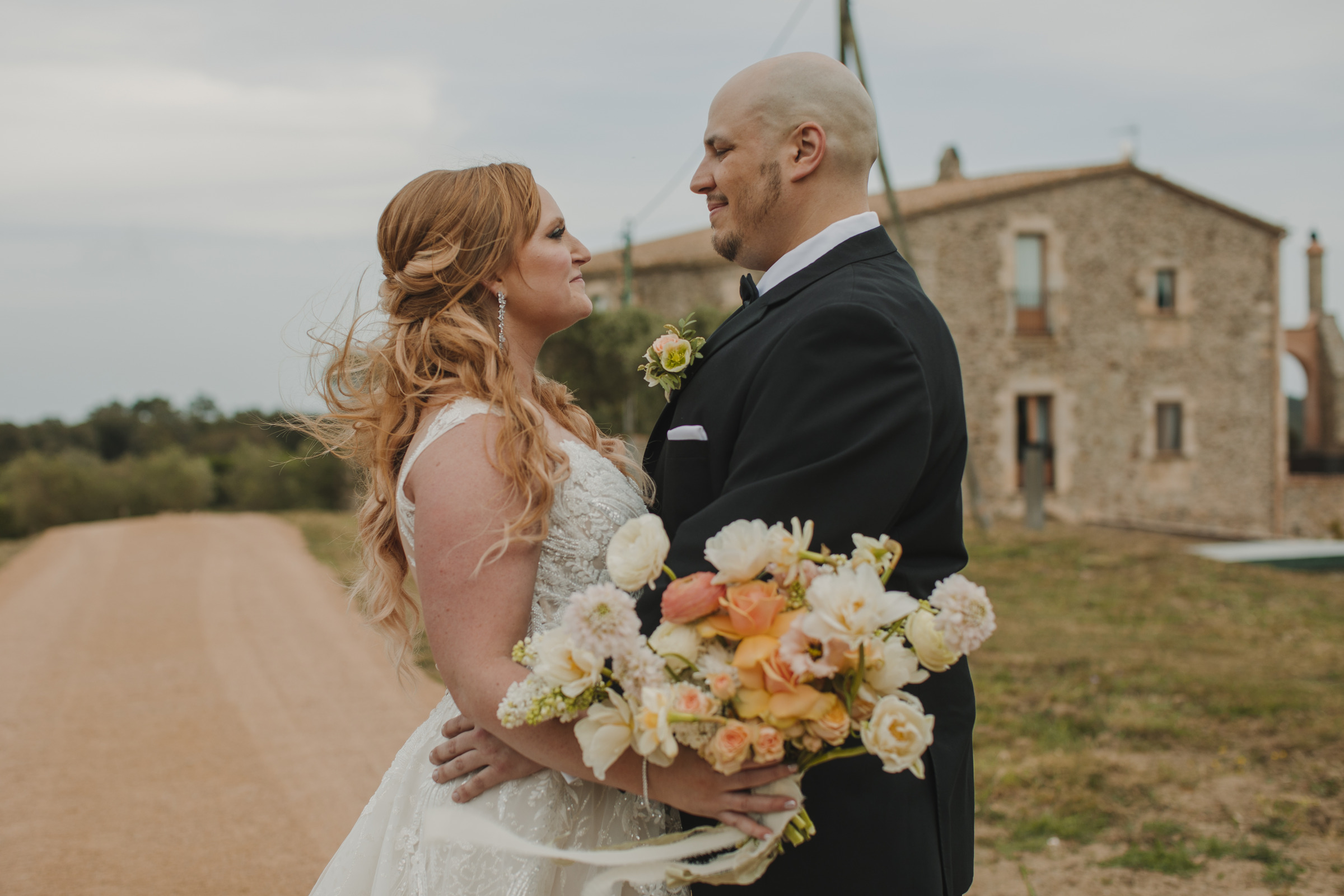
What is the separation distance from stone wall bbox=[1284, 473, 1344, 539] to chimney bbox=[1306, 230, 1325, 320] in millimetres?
8285

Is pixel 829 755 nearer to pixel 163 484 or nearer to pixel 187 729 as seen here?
pixel 187 729

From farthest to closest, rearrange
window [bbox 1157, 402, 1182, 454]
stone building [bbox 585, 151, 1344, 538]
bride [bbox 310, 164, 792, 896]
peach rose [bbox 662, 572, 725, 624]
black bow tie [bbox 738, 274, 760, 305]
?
window [bbox 1157, 402, 1182, 454], stone building [bbox 585, 151, 1344, 538], black bow tie [bbox 738, 274, 760, 305], bride [bbox 310, 164, 792, 896], peach rose [bbox 662, 572, 725, 624]

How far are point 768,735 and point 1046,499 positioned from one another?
83.7 ft

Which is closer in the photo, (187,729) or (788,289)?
(788,289)

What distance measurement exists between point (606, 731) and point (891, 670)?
46 centimetres

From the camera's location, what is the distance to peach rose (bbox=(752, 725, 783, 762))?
1463 mm

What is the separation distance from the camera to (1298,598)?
37.1ft

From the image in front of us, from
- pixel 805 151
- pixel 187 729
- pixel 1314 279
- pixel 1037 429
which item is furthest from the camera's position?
pixel 1314 279

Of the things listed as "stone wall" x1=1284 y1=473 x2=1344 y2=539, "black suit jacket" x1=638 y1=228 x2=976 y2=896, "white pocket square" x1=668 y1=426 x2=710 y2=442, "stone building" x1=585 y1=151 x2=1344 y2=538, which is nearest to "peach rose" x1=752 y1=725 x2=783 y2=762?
"black suit jacket" x1=638 y1=228 x2=976 y2=896

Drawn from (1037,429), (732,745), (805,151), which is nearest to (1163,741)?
(805,151)

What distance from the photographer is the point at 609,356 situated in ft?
73.3

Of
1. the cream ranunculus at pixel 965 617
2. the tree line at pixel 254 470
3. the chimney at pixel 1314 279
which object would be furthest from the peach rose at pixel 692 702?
the chimney at pixel 1314 279

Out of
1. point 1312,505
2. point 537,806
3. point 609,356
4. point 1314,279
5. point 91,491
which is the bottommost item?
point 1312,505

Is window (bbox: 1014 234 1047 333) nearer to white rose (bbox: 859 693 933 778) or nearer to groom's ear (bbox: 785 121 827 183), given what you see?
groom's ear (bbox: 785 121 827 183)
